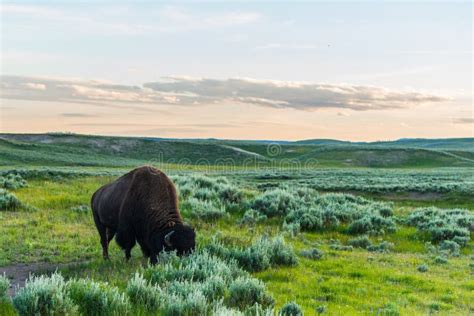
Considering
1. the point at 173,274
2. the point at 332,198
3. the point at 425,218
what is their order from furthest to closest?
the point at 332,198, the point at 425,218, the point at 173,274

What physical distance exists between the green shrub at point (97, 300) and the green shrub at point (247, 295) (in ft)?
5.50

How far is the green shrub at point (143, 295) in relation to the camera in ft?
19.4

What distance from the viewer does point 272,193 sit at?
19.1 metres

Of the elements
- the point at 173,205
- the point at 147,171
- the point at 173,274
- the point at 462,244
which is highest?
the point at 147,171

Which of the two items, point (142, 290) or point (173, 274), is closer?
point (142, 290)

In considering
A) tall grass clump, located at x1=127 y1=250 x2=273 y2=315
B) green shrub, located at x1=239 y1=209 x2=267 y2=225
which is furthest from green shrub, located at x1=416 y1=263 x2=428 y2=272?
green shrub, located at x1=239 y1=209 x2=267 y2=225

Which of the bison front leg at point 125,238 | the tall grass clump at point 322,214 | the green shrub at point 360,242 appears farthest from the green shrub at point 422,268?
the bison front leg at point 125,238

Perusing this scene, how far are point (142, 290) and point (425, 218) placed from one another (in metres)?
14.6

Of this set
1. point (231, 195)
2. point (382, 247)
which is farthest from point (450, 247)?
point (231, 195)

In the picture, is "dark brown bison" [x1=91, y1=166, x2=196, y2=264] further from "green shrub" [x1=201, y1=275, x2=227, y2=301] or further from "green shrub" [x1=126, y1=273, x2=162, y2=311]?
"green shrub" [x1=126, y1=273, x2=162, y2=311]

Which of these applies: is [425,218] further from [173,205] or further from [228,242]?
[173,205]

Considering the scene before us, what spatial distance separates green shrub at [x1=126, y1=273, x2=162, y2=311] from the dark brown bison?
2489 mm

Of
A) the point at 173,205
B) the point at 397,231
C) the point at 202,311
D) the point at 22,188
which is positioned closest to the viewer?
the point at 202,311

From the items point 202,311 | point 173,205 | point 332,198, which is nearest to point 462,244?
point 332,198
